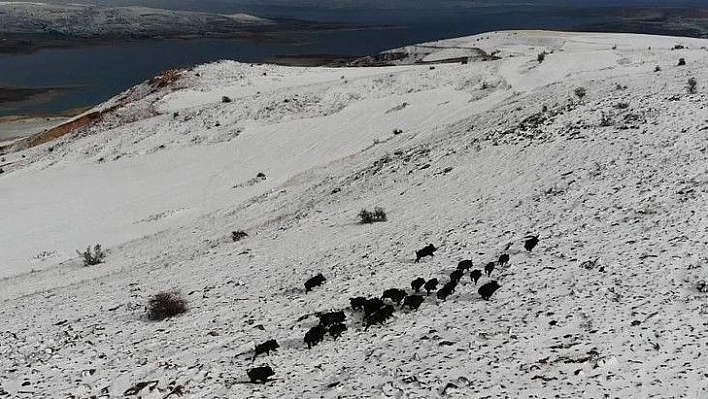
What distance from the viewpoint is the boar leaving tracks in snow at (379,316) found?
9391 mm

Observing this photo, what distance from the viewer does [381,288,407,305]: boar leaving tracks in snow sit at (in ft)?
32.4

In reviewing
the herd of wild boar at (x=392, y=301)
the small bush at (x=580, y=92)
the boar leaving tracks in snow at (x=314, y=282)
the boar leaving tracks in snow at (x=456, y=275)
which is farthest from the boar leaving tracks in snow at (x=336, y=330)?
the small bush at (x=580, y=92)

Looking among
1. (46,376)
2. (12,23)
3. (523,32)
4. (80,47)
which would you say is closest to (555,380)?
(46,376)

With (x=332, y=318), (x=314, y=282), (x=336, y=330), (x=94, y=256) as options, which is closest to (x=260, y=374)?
(x=336, y=330)

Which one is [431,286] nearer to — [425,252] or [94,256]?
[425,252]

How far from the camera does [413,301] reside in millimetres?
9688

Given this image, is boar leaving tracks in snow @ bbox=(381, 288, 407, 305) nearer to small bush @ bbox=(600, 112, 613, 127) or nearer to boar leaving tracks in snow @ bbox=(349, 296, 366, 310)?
boar leaving tracks in snow @ bbox=(349, 296, 366, 310)

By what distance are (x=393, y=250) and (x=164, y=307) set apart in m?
4.75

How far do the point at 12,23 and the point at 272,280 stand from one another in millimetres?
226868

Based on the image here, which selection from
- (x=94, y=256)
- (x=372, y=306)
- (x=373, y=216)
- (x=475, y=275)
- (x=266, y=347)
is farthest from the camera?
(x=94, y=256)

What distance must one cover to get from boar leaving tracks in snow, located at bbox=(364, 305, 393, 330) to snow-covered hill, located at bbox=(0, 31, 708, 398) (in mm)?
166

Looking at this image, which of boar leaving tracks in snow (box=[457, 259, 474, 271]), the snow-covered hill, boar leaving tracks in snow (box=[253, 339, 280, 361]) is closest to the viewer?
the snow-covered hill

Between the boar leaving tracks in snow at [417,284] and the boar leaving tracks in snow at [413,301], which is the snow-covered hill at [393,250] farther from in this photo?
the boar leaving tracks in snow at [417,284]

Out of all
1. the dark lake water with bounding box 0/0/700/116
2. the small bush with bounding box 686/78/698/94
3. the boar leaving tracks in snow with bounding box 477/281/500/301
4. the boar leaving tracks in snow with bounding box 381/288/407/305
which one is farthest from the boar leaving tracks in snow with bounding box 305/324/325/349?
the dark lake water with bounding box 0/0/700/116
